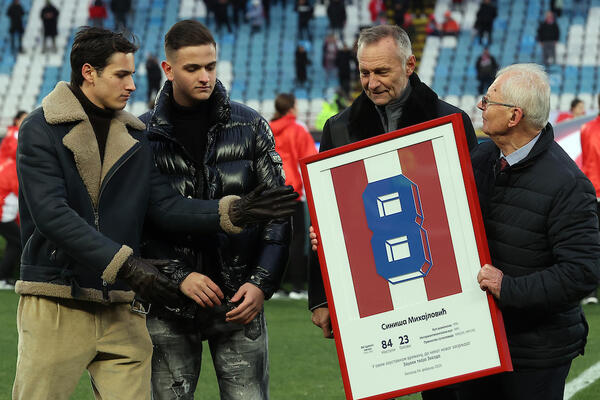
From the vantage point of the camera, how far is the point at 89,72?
3463 mm

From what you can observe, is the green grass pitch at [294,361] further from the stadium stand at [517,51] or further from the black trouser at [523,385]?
the stadium stand at [517,51]

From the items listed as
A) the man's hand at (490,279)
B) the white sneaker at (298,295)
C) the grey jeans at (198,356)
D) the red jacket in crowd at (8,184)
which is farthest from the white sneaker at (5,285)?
the man's hand at (490,279)

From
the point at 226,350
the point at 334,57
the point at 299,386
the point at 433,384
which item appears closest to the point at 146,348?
the point at 226,350

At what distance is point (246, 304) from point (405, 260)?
0.61 m

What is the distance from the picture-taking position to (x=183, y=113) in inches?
150

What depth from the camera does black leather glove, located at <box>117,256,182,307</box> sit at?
336 cm

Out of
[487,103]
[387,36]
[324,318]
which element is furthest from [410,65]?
[324,318]

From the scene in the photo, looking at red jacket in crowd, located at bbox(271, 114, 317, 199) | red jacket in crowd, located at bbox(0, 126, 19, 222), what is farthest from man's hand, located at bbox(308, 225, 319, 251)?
red jacket in crowd, located at bbox(0, 126, 19, 222)

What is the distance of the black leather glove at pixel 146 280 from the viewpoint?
3361 millimetres

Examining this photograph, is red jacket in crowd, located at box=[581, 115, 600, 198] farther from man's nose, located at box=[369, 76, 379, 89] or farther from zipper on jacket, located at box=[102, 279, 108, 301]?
zipper on jacket, located at box=[102, 279, 108, 301]

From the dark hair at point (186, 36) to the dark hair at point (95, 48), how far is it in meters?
0.25

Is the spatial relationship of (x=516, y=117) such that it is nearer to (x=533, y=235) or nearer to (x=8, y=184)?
(x=533, y=235)

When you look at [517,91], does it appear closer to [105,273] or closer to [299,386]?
[105,273]

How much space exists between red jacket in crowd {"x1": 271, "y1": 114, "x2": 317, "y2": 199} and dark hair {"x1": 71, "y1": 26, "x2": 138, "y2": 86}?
610cm
